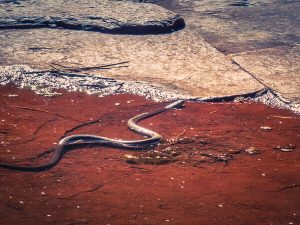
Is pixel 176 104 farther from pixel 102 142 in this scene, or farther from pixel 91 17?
pixel 91 17

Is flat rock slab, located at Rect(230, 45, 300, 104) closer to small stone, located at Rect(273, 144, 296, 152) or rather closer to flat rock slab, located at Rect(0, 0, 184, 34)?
small stone, located at Rect(273, 144, 296, 152)

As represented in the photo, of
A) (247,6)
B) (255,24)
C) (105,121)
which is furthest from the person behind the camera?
(247,6)

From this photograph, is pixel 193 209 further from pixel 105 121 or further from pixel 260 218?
pixel 105 121

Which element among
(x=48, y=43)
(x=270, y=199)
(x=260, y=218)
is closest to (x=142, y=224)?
(x=260, y=218)

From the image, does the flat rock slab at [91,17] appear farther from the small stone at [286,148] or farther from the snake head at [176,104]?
the small stone at [286,148]

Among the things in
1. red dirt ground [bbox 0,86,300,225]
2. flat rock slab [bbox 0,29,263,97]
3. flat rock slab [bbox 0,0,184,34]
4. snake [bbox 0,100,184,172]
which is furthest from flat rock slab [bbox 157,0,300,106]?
snake [bbox 0,100,184,172]

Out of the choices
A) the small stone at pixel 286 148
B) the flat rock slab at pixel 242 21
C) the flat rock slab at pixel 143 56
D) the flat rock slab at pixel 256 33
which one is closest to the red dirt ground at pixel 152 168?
the small stone at pixel 286 148

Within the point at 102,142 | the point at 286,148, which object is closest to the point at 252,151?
the point at 286,148
